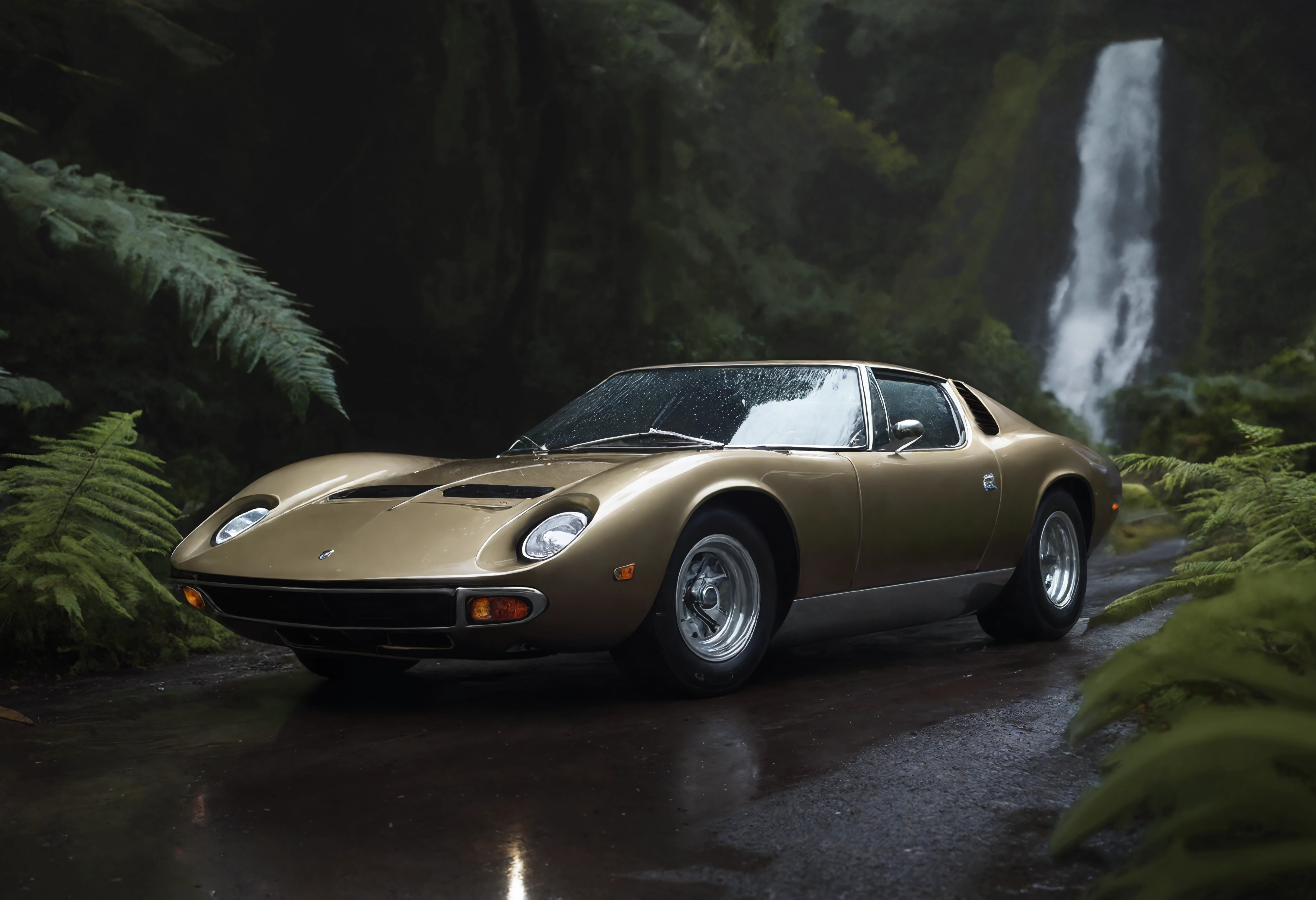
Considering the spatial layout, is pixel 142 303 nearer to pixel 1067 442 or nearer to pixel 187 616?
pixel 187 616

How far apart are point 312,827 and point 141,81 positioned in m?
9.84

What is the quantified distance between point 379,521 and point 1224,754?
2791 millimetres

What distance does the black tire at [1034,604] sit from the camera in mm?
5309

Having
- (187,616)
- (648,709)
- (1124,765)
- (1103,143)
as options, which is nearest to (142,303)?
(187,616)

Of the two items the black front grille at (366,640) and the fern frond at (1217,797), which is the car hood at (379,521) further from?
the fern frond at (1217,797)

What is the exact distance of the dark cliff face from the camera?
10.3 m

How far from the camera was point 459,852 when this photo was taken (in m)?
2.45

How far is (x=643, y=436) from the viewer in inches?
181

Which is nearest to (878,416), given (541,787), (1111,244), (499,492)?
(499,492)

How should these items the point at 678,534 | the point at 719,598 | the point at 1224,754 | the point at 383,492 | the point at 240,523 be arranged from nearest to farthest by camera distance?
1. the point at 1224,754
2. the point at 678,534
3. the point at 719,598
4. the point at 383,492
5. the point at 240,523

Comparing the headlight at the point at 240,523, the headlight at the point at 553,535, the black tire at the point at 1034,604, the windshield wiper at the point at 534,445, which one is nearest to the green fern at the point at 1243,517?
the black tire at the point at 1034,604

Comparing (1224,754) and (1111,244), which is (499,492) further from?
(1111,244)

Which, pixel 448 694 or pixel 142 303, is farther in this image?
pixel 142 303

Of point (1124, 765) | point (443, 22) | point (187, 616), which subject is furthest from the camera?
point (443, 22)
